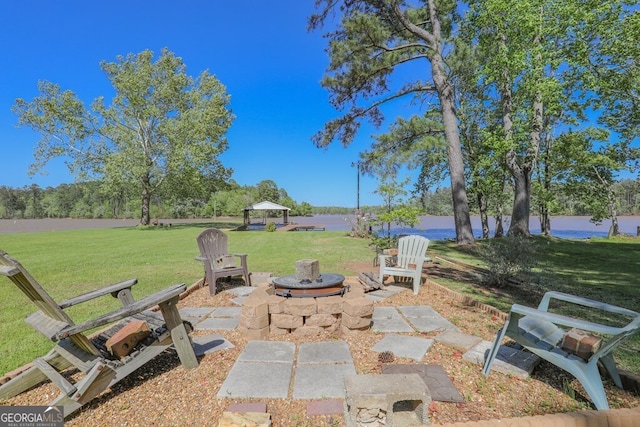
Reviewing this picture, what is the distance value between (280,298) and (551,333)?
2581 millimetres

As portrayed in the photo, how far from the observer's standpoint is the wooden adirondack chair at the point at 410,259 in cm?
506

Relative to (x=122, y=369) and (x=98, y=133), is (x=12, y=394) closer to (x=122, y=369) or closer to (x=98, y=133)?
(x=122, y=369)

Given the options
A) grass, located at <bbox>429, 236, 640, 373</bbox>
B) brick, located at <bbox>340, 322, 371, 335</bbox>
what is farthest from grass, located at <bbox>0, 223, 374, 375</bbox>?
brick, located at <bbox>340, 322, 371, 335</bbox>

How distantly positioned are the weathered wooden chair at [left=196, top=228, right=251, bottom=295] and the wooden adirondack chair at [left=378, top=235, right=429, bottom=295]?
2.52 meters

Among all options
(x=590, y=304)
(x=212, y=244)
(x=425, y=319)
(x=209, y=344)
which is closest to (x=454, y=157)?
(x=425, y=319)

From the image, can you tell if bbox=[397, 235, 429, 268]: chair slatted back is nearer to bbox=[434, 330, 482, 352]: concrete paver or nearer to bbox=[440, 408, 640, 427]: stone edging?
bbox=[434, 330, 482, 352]: concrete paver

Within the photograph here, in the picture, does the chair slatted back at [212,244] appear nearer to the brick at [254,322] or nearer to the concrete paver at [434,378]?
the brick at [254,322]

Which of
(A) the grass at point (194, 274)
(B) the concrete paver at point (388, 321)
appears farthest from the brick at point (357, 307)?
(A) the grass at point (194, 274)

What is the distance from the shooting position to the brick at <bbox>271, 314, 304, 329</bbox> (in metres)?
3.29

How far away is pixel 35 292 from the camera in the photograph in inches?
77.4

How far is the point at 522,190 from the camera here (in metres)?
12.2

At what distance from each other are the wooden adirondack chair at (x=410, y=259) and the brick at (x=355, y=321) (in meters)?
1.95

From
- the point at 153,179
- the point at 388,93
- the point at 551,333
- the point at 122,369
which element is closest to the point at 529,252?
the point at 551,333

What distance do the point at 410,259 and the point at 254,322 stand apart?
336 cm
